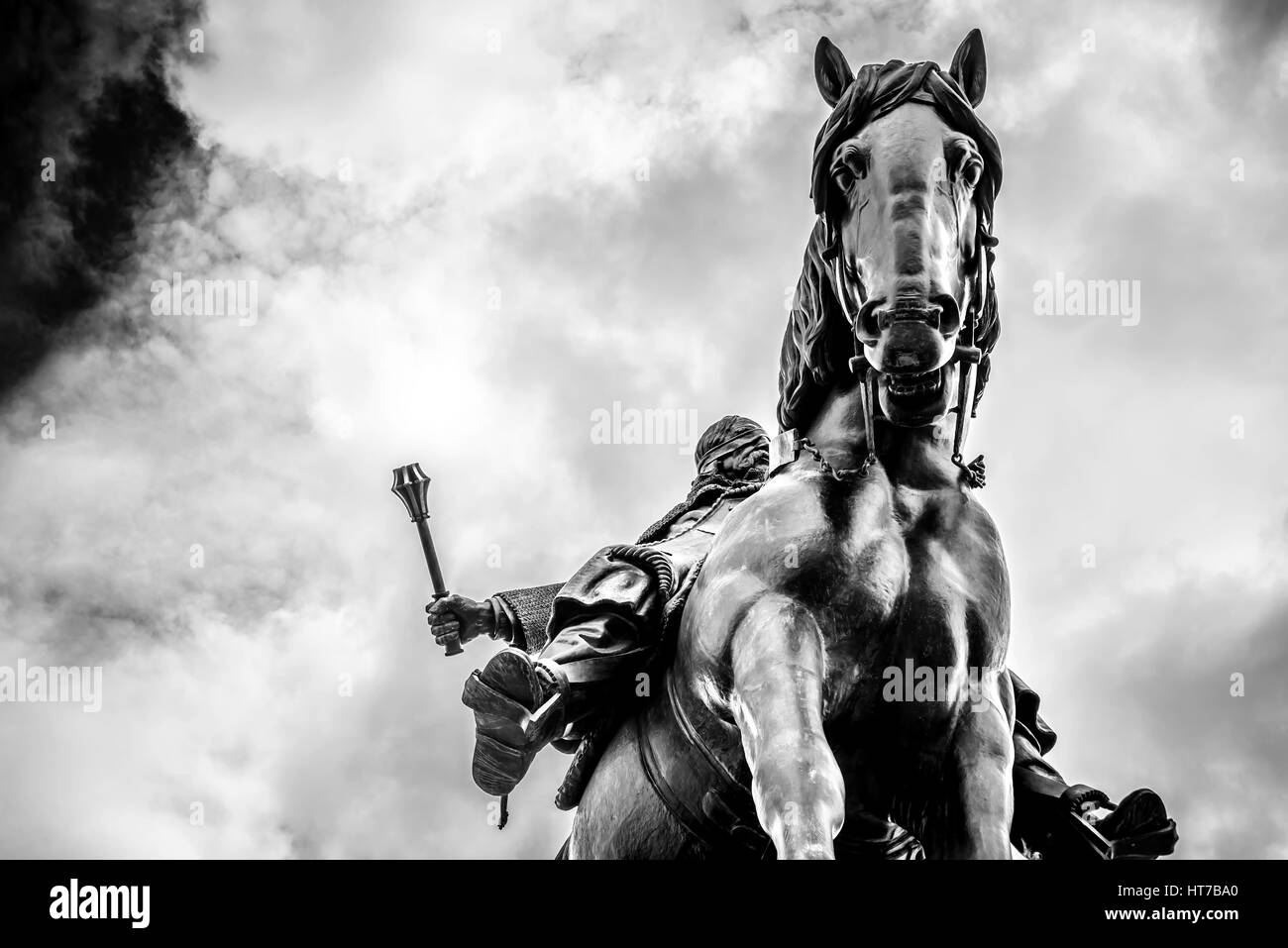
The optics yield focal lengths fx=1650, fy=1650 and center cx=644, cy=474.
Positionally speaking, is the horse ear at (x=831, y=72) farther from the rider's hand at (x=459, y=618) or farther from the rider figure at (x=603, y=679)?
the rider's hand at (x=459, y=618)

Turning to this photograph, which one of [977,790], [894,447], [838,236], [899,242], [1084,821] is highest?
[838,236]

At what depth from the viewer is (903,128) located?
5.23m

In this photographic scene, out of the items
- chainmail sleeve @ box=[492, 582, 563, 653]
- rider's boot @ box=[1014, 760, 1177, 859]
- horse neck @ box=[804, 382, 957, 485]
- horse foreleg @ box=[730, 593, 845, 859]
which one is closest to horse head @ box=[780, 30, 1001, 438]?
horse neck @ box=[804, 382, 957, 485]

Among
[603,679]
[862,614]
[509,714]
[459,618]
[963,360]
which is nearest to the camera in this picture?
[963,360]

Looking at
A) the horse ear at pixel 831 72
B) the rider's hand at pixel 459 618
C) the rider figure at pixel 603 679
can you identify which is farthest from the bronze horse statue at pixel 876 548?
the rider's hand at pixel 459 618

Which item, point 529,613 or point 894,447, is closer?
point 894,447

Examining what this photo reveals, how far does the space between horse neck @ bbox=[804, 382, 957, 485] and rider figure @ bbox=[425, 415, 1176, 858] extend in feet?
3.61

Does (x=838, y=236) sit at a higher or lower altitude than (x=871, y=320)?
higher

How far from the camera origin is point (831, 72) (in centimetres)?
585

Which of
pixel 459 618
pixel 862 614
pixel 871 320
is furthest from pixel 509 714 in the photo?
pixel 871 320

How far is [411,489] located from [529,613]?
29.0 inches

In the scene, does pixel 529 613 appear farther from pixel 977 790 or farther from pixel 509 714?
pixel 977 790

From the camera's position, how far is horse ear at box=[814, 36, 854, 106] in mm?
5832

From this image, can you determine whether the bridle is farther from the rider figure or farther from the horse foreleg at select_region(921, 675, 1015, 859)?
the rider figure
